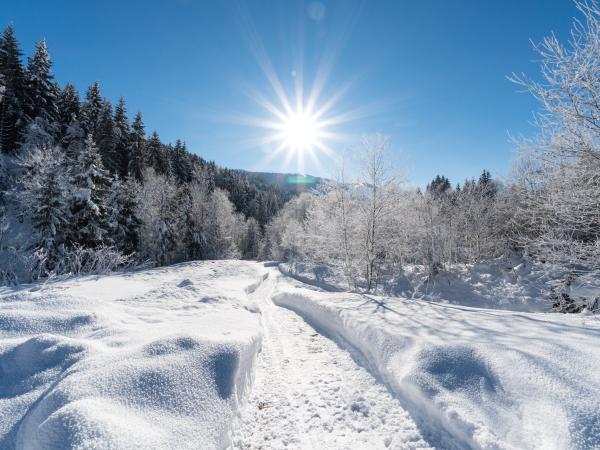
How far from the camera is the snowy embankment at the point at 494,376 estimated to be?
306 centimetres

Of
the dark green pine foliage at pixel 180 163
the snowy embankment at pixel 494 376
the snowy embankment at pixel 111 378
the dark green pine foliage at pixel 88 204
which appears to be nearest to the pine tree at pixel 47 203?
the dark green pine foliage at pixel 88 204

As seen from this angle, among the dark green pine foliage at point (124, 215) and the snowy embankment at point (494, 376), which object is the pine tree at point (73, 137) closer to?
the dark green pine foliage at point (124, 215)

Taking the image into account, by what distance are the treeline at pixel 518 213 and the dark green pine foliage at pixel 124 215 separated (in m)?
18.5

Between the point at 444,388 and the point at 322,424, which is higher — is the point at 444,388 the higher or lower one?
the higher one

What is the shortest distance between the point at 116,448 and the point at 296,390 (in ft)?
9.86

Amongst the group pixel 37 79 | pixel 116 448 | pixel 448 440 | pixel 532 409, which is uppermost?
pixel 37 79

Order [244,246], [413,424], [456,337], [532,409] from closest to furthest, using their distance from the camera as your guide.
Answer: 1. [532,409]
2. [413,424]
3. [456,337]
4. [244,246]

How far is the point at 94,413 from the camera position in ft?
9.10

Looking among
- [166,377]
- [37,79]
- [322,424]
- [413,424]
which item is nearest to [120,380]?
[166,377]

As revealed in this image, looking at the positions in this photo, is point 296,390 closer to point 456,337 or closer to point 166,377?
point 166,377

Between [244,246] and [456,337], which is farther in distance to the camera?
[244,246]

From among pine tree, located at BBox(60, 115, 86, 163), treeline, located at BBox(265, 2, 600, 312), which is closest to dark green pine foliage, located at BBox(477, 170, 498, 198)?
Answer: treeline, located at BBox(265, 2, 600, 312)

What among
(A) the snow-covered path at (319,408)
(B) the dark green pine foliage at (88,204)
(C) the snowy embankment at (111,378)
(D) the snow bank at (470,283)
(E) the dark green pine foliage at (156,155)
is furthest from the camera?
(E) the dark green pine foliage at (156,155)

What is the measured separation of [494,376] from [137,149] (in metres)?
45.3
